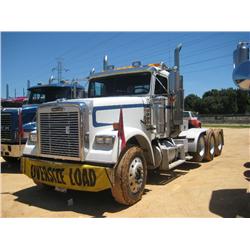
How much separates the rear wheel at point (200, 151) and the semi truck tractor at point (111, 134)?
2.24 m

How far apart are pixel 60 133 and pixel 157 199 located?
7.48ft

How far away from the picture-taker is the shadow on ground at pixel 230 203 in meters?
4.73

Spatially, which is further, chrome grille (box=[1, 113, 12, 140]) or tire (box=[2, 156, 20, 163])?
tire (box=[2, 156, 20, 163])

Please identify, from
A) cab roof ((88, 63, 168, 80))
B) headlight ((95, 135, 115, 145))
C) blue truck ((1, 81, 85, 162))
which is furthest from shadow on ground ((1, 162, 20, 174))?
headlight ((95, 135, 115, 145))

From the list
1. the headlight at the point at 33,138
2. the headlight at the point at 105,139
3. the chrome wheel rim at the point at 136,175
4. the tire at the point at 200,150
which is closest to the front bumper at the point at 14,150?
the headlight at the point at 33,138

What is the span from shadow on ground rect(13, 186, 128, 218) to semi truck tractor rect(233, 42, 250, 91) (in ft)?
9.81

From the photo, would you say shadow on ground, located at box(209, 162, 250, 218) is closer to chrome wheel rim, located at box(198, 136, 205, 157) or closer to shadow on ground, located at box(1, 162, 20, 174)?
→ chrome wheel rim, located at box(198, 136, 205, 157)

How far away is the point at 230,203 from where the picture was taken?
526 cm

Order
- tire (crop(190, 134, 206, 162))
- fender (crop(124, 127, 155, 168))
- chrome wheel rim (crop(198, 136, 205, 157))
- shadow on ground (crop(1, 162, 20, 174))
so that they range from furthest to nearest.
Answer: chrome wheel rim (crop(198, 136, 205, 157)) < tire (crop(190, 134, 206, 162)) < shadow on ground (crop(1, 162, 20, 174)) < fender (crop(124, 127, 155, 168))

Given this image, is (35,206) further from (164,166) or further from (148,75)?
(148,75)

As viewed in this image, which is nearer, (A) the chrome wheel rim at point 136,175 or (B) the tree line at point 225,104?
(A) the chrome wheel rim at point 136,175

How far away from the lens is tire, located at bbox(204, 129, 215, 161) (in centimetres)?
973

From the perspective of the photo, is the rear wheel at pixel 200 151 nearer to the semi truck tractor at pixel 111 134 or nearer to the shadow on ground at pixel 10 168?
the semi truck tractor at pixel 111 134

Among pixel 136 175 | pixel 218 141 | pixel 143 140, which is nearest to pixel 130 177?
pixel 136 175
